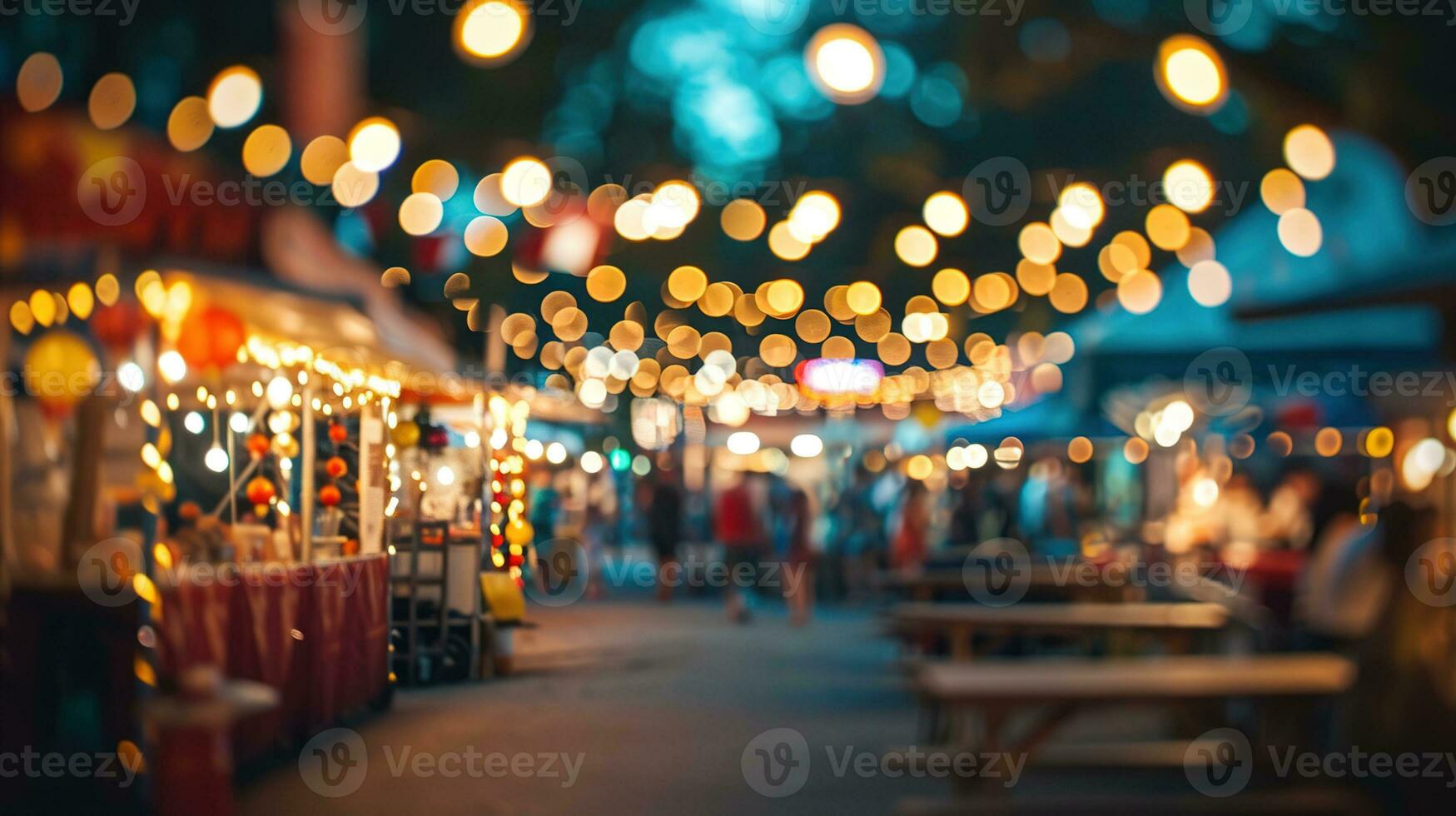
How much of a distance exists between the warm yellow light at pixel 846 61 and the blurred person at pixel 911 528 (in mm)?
Result: 14695

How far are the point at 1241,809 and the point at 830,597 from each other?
824 inches

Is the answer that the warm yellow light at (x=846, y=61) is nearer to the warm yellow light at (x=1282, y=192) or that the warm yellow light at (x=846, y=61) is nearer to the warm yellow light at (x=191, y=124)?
the warm yellow light at (x=1282, y=192)

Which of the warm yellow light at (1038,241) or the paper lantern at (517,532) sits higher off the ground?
the warm yellow light at (1038,241)

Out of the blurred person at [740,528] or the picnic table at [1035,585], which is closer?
the picnic table at [1035,585]

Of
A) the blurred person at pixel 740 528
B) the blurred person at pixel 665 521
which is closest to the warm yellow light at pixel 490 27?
the blurred person at pixel 740 528

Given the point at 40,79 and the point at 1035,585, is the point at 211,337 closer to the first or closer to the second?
the point at 40,79

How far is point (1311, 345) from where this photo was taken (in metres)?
12.8

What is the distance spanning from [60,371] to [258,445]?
7.11ft

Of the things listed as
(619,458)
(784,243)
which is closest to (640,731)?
(784,243)

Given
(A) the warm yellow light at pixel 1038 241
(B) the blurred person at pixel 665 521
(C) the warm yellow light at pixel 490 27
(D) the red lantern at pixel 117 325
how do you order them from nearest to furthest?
(D) the red lantern at pixel 117 325
(C) the warm yellow light at pixel 490 27
(A) the warm yellow light at pixel 1038 241
(B) the blurred person at pixel 665 521

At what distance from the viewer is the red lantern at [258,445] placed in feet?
32.6

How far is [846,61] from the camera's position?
11055mm

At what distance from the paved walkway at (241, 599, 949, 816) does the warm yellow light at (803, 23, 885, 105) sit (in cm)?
433

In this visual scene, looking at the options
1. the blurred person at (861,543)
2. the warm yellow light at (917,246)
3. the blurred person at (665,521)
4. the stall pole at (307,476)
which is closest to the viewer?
the stall pole at (307,476)
